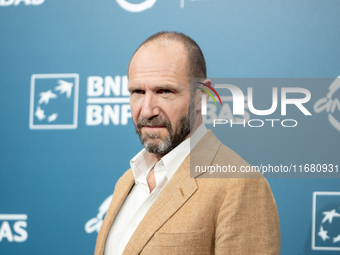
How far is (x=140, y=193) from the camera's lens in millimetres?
1236

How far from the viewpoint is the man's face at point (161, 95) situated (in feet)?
3.66

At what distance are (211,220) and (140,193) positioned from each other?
0.35 metres

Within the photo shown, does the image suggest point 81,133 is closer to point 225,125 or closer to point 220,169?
point 225,125

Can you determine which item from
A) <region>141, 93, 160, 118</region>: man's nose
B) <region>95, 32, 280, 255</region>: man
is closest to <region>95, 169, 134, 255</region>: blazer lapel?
<region>95, 32, 280, 255</region>: man

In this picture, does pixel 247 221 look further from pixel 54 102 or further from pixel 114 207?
pixel 54 102

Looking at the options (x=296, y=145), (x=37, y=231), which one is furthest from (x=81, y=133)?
(x=296, y=145)

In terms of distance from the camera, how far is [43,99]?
220 centimetres

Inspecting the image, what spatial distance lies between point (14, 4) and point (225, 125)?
1677mm

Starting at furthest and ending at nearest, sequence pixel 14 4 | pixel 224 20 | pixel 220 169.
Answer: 1. pixel 14 4
2. pixel 224 20
3. pixel 220 169

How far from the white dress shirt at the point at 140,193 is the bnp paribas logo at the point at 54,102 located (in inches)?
40.1

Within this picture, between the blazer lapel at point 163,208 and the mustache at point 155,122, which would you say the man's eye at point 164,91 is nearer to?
the mustache at point 155,122

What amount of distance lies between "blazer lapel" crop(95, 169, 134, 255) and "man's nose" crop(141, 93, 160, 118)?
0.33 meters

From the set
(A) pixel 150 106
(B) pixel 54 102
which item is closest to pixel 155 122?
(A) pixel 150 106

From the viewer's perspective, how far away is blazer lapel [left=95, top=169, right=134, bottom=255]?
1176 millimetres
